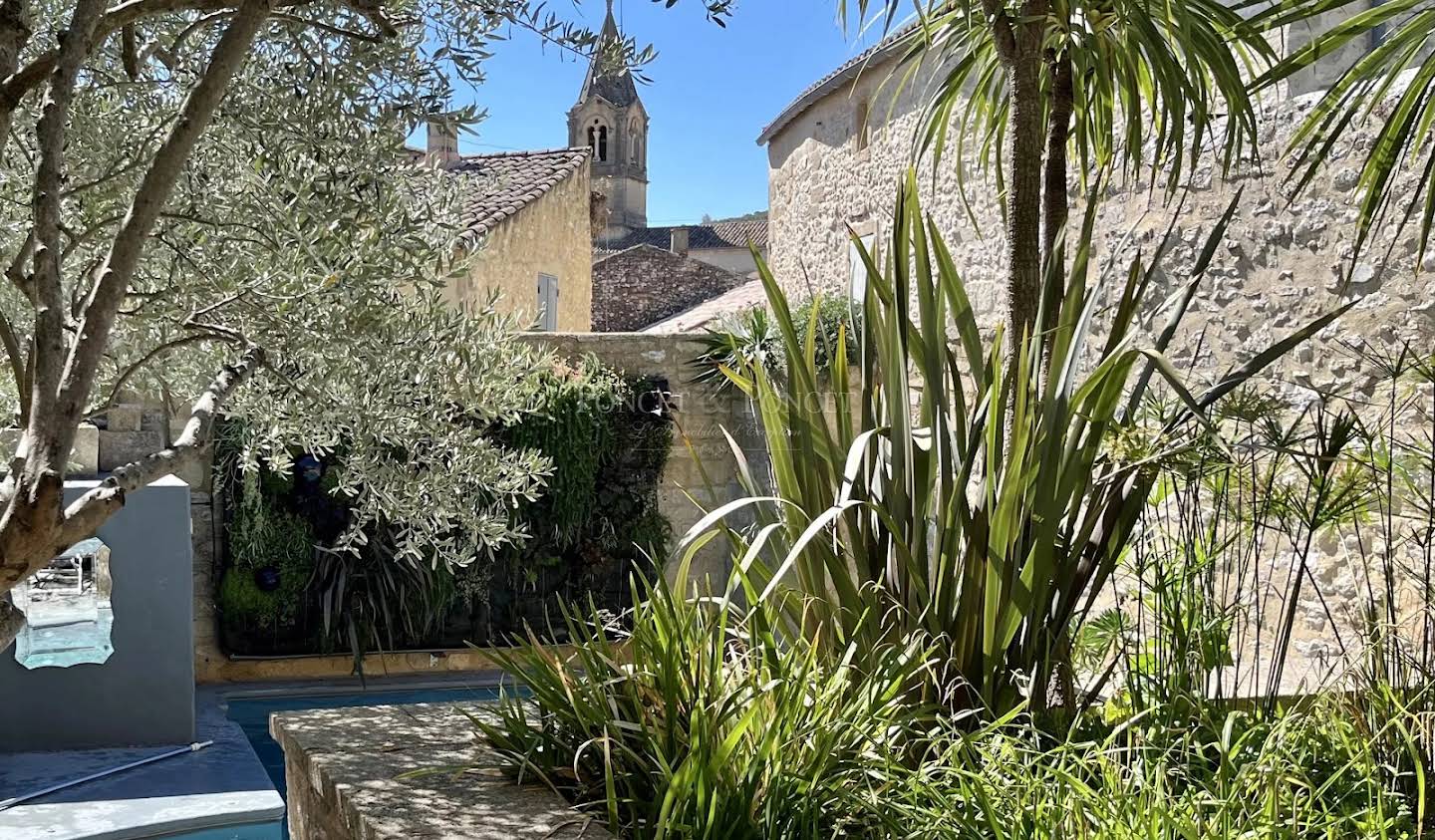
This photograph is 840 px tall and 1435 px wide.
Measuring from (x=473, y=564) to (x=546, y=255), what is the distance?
5676 millimetres

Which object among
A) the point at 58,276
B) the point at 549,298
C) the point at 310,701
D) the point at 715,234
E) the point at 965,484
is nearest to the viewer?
the point at 58,276

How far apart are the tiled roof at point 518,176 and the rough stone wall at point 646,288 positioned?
8413 mm

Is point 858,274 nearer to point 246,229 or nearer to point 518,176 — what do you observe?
point 246,229

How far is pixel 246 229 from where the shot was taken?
9.77 ft

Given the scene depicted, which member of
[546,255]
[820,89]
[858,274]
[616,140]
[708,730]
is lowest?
[708,730]

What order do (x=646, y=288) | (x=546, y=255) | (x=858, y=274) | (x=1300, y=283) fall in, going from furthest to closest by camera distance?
(x=646, y=288), (x=546, y=255), (x=858, y=274), (x=1300, y=283)

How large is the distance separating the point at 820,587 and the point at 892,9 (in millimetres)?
1462

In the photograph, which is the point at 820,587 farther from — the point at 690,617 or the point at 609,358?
the point at 609,358

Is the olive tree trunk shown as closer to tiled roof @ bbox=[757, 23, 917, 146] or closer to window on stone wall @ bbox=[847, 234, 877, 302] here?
window on stone wall @ bbox=[847, 234, 877, 302]

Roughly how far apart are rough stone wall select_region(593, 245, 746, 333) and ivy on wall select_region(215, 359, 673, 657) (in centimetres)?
1527

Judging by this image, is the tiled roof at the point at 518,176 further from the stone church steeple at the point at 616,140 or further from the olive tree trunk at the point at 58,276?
the stone church steeple at the point at 616,140

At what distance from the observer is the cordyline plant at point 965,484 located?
256cm

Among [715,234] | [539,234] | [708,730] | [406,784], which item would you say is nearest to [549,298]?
[539,234]

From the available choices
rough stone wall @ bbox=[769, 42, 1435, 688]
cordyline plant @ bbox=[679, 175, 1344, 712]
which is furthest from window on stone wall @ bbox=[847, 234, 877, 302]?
rough stone wall @ bbox=[769, 42, 1435, 688]
